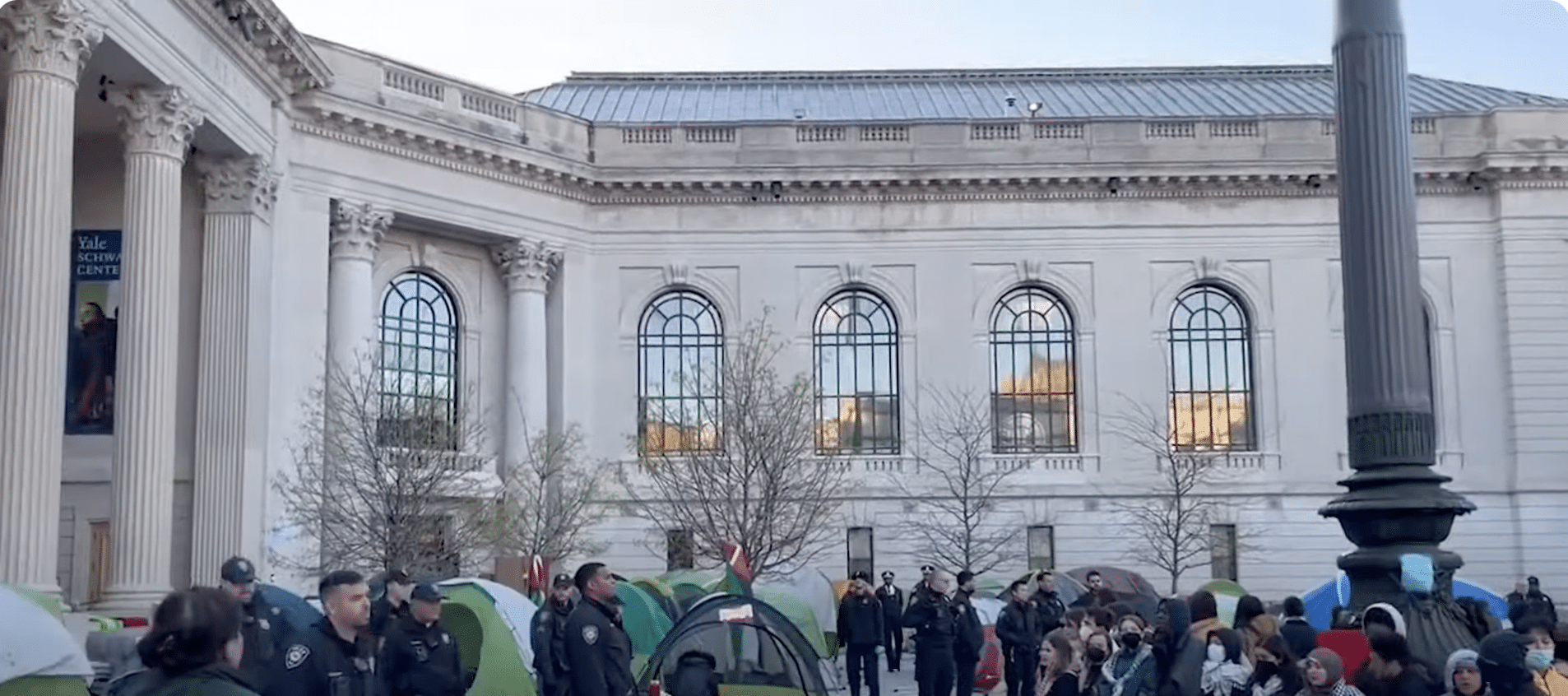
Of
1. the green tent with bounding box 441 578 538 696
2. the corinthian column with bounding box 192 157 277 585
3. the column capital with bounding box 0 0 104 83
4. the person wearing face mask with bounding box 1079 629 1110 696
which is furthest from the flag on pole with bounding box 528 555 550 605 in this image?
the person wearing face mask with bounding box 1079 629 1110 696

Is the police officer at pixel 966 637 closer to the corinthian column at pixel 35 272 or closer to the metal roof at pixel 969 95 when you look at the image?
the corinthian column at pixel 35 272

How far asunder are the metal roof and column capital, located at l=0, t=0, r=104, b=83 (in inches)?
931

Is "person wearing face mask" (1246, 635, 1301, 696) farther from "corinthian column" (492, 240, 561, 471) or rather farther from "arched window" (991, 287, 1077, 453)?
"arched window" (991, 287, 1077, 453)

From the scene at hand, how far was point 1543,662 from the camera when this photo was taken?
877cm

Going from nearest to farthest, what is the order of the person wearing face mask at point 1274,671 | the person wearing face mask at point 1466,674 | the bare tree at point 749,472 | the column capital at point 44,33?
the person wearing face mask at point 1466,674
the person wearing face mask at point 1274,671
the column capital at point 44,33
the bare tree at point 749,472

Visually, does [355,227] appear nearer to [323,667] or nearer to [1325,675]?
[323,667]

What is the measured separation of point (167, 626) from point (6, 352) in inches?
831

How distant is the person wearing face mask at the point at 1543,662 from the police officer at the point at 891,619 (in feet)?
49.8

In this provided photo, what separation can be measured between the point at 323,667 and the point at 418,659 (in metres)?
2.86

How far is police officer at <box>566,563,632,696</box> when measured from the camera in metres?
12.1

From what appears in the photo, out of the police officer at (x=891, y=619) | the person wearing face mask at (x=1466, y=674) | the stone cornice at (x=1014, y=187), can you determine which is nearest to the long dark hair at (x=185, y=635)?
the person wearing face mask at (x=1466, y=674)

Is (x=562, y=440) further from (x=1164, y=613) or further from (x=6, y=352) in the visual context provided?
(x=1164, y=613)

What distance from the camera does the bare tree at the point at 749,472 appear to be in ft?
121

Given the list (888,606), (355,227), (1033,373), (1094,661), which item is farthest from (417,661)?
(1033,373)
